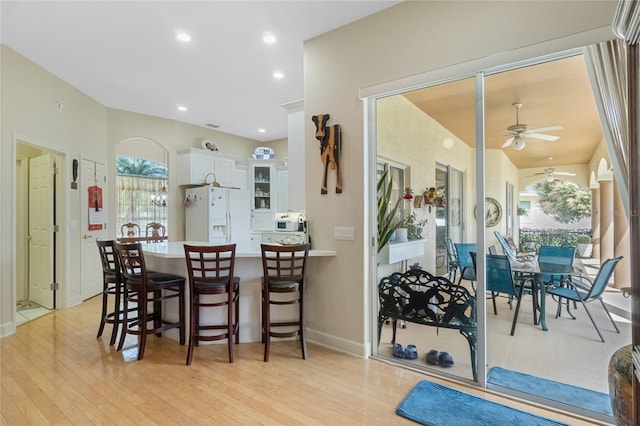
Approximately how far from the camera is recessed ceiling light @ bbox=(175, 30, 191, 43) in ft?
11.1

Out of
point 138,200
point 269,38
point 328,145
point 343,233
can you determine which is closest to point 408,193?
point 343,233

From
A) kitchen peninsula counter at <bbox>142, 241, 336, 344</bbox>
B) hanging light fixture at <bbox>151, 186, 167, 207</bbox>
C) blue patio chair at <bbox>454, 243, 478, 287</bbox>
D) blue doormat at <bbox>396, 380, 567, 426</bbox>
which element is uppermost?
hanging light fixture at <bbox>151, 186, 167, 207</bbox>

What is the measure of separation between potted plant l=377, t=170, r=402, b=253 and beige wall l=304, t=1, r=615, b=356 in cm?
14

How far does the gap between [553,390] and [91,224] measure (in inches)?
239

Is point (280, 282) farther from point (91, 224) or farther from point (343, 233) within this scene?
point (91, 224)

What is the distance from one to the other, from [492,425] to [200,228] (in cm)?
544

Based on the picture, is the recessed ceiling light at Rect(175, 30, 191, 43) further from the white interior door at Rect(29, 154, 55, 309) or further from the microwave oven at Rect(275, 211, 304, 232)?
the white interior door at Rect(29, 154, 55, 309)

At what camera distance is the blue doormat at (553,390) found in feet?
7.26

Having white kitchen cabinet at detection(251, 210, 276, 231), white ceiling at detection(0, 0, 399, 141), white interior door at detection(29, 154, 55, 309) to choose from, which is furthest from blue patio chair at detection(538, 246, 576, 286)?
white interior door at detection(29, 154, 55, 309)

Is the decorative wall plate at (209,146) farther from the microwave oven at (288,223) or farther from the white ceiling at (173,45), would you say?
the microwave oven at (288,223)

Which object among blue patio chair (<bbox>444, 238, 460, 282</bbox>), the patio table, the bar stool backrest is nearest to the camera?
the patio table

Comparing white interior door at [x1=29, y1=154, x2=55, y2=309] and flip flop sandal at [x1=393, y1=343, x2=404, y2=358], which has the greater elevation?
white interior door at [x1=29, y1=154, x2=55, y2=309]

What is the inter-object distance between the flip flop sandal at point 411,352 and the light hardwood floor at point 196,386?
0.15 m

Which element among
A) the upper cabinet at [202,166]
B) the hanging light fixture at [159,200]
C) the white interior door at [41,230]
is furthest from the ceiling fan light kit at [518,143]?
the hanging light fixture at [159,200]
